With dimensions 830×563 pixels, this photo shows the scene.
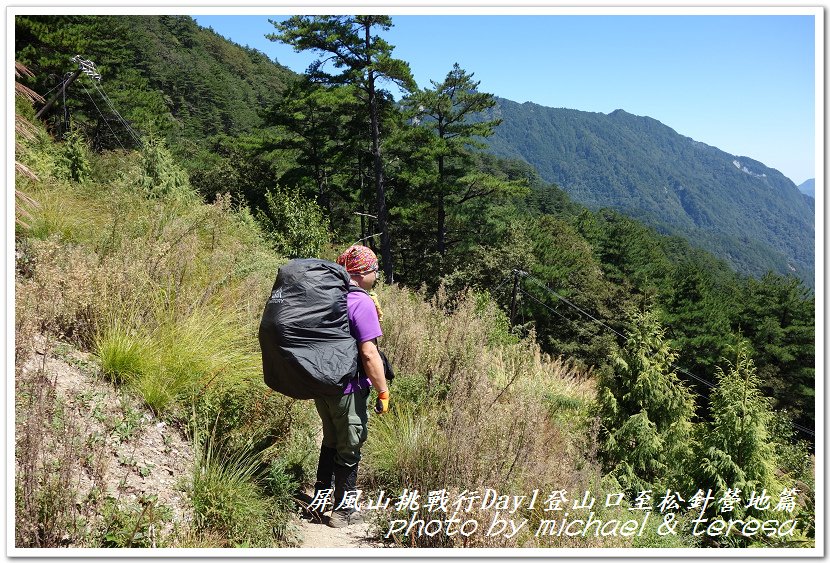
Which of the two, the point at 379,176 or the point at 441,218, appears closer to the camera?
the point at 379,176

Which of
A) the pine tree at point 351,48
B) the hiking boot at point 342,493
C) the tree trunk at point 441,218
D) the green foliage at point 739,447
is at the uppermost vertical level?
the pine tree at point 351,48

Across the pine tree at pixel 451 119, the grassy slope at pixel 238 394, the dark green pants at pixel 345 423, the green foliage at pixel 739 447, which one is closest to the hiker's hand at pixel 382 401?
the dark green pants at pixel 345 423

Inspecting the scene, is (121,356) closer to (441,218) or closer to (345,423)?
(345,423)

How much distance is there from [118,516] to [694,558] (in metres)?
2.84

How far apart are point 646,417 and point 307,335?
5620mm

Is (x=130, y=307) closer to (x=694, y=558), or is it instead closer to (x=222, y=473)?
(x=222, y=473)

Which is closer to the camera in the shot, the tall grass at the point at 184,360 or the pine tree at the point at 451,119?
the tall grass at the point at 184,360

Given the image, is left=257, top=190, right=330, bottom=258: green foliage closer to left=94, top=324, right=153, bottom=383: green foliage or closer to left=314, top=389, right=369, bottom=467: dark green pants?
left=94, top=324, right=153, bottom=383: green foliage

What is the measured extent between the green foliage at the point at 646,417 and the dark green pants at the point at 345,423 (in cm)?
463

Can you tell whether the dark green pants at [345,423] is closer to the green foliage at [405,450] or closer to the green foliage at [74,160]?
the green foliage at [405,450]

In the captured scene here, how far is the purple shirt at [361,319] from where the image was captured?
2990 millimetres

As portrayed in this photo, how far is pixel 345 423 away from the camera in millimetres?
3078

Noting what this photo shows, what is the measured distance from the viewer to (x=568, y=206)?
104062 mm

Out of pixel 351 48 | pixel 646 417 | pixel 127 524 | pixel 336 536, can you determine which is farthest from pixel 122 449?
pixel 351 48
